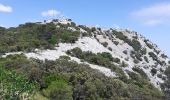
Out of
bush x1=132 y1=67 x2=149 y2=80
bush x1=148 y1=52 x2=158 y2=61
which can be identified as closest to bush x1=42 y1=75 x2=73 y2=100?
bush x1=132 y1=67 x2=149 y2=80

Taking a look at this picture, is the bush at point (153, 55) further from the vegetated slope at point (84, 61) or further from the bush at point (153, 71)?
the bush at point (153, 71)

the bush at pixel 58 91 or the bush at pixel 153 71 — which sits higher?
the bush at pixel 58 91

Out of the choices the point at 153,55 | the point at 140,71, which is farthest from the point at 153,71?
the point at 153,55

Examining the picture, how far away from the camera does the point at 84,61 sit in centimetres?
7788

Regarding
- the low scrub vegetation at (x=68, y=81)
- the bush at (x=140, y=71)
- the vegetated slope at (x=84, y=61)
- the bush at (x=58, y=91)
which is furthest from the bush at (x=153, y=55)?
the bush at (x=58, y=91)

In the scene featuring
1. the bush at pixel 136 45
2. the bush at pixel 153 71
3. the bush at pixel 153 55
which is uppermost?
the bush at pixel 136 45

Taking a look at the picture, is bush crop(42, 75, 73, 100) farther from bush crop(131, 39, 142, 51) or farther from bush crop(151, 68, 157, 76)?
bush crop(131, 39, 142, 51)

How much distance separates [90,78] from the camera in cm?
6225

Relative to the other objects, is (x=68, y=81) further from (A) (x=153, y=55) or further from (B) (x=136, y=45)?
(B) (x=136, y=45)

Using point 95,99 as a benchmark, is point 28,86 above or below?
above

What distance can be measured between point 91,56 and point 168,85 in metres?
16.2

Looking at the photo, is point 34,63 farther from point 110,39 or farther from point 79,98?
point 110,39

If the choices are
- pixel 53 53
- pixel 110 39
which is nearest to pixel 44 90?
pixel 53 53

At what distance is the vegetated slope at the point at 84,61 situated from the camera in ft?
192
